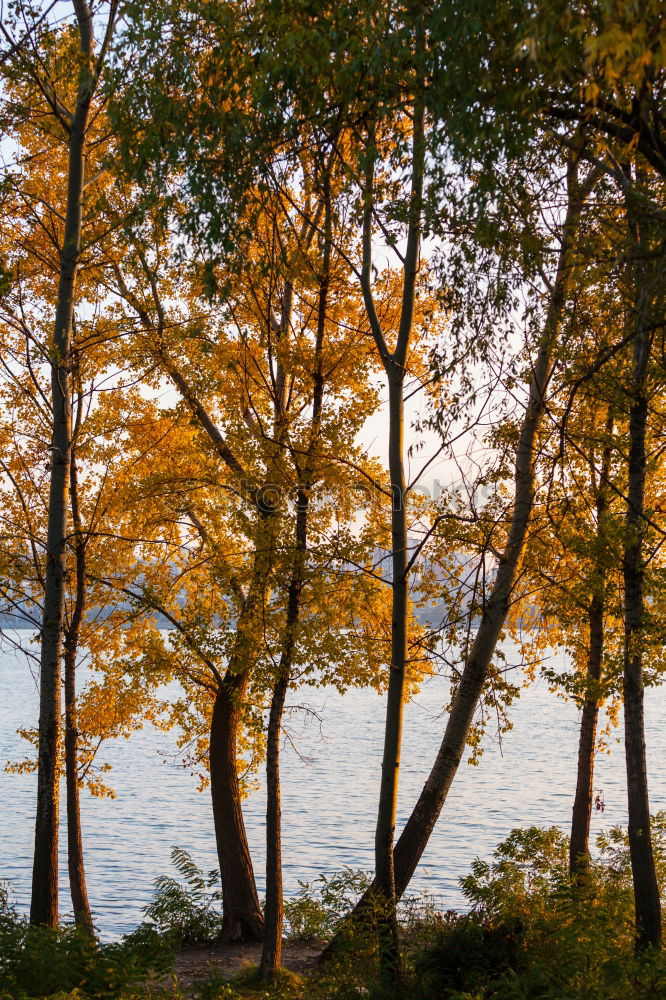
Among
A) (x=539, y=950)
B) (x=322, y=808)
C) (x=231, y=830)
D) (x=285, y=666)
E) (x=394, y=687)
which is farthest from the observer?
(x=322, y=808)

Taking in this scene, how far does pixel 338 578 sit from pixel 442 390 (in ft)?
8.86

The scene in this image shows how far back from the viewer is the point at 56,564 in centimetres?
1004

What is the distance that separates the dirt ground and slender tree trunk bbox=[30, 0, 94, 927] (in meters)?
2.91

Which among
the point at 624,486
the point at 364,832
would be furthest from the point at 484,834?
the point at 624,486

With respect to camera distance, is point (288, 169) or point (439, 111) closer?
point (439, 111)

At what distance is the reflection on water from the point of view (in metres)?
24.3

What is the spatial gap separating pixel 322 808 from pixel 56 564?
2521 centimetres

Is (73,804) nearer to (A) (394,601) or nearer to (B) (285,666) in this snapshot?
(B) (285,666)

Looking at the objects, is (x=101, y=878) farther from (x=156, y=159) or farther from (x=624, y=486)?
(x=156, y=159)

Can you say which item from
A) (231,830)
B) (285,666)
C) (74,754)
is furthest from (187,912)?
(285,666)

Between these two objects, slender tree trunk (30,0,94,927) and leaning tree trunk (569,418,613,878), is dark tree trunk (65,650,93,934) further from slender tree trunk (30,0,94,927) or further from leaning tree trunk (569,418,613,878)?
leaning tree trunk (569,418,613,878)

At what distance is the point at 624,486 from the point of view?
12.4 meters

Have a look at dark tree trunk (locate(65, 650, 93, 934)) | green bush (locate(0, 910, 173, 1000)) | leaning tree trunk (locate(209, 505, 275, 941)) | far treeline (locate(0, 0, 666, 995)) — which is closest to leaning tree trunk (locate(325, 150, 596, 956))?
far treeline (locate(0, 0, 666, 995))

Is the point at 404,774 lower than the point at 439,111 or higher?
lower
